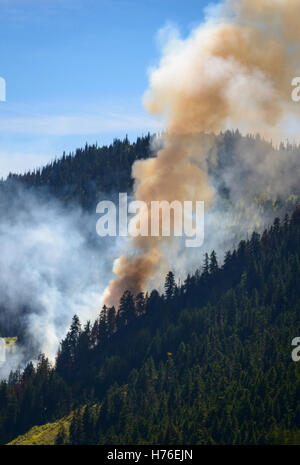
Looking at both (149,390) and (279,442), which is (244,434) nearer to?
(279,442)

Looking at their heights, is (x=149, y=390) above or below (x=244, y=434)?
above

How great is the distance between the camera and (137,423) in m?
186

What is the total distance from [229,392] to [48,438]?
47.1 metres

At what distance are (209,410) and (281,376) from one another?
21793 millimetres

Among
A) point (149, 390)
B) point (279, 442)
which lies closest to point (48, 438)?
point (149, 390)

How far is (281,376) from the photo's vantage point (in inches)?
7697
